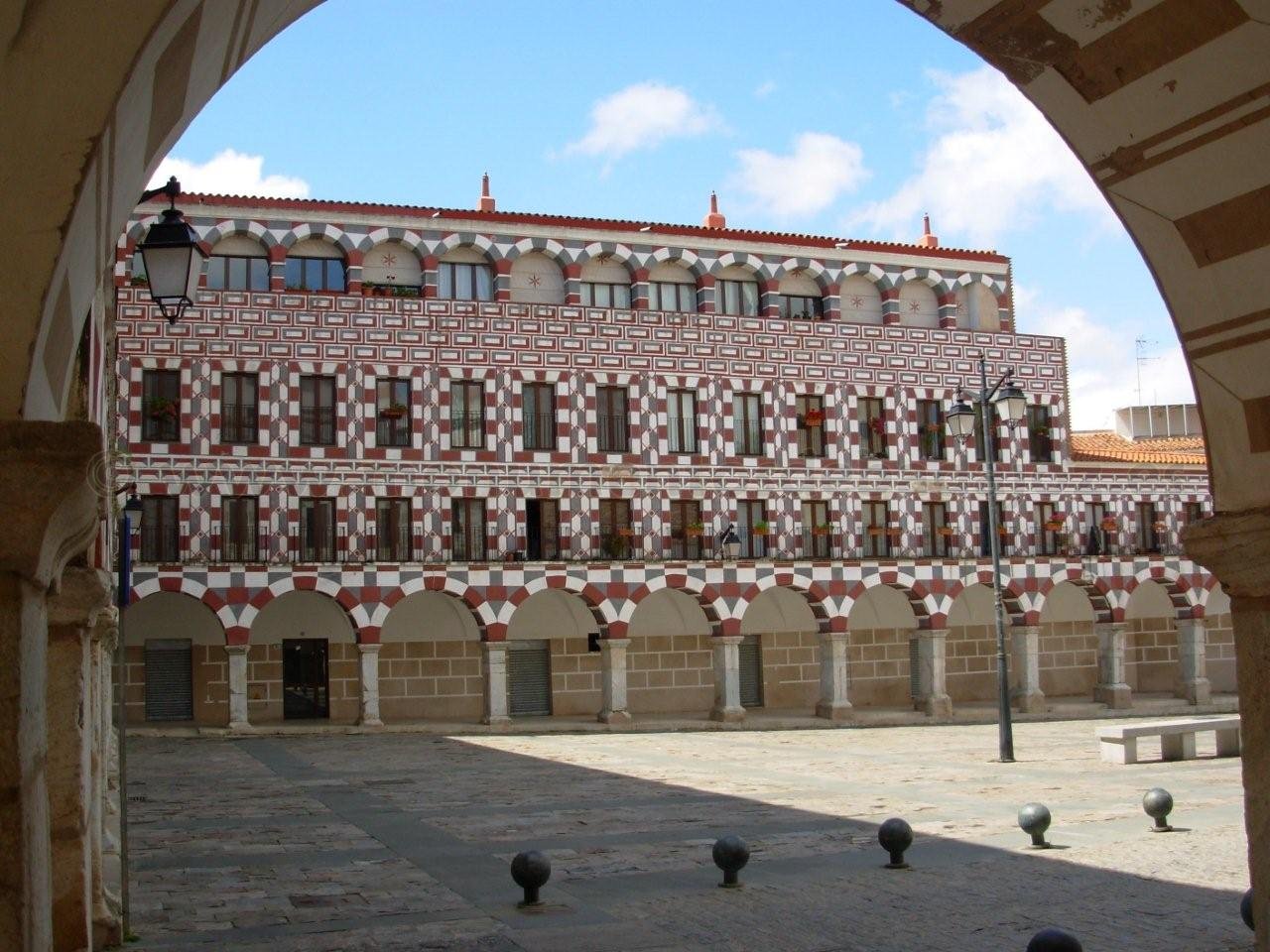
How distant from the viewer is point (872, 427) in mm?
37219

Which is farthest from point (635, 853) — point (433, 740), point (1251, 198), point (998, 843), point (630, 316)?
point (630, 316)

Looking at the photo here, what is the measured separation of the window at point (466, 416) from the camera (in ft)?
111

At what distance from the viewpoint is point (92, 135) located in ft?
12.0

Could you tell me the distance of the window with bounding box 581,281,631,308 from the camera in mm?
35969

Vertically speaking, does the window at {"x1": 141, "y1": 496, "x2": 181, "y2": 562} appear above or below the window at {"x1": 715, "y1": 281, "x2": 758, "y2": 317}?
below

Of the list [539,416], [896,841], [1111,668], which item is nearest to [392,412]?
[539,416]

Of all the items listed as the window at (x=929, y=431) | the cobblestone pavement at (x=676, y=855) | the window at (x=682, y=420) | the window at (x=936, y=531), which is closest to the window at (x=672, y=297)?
the window at (x=682, y=420)

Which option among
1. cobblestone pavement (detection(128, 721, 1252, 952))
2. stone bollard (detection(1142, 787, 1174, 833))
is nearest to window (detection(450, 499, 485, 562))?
cobblestone pavement (detection(128, 721, 1252, 952))

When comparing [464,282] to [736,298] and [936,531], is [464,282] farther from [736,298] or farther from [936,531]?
[936,531]

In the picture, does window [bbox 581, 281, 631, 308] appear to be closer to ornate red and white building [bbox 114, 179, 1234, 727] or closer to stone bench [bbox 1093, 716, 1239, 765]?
ornate red and white building [bbox 114, 179, 1234, 727]

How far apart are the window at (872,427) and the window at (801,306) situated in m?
2.69

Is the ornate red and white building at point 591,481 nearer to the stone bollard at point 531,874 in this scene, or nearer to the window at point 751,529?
the window at point 751,529

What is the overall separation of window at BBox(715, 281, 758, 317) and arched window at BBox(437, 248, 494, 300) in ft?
19.5

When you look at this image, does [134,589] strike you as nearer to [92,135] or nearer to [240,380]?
[240,380]
